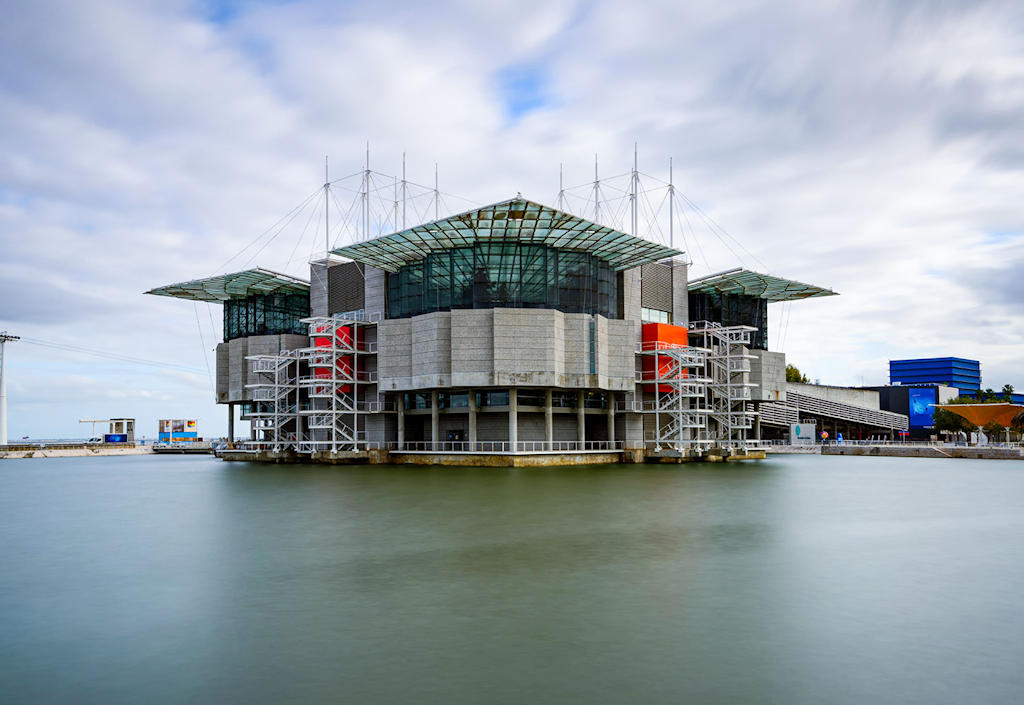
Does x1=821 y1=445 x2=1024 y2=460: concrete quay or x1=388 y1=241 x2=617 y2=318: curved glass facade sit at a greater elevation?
x1=388 y1=241 x2=617 y2=318: curved glass facade

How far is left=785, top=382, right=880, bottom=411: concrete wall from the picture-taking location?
438ft

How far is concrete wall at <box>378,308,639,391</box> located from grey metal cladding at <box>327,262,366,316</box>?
13.5 m

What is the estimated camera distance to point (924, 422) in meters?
147

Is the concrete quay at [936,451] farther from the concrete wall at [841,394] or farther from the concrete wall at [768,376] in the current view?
the concrete wall at [841,394]

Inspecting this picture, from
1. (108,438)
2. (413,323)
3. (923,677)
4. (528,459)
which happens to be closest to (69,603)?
(923,677)

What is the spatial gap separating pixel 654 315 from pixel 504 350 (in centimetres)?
2942

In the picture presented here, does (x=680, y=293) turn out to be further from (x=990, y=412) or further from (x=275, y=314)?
(x=275, y=314)

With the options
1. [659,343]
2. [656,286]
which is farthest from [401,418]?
[656,286]

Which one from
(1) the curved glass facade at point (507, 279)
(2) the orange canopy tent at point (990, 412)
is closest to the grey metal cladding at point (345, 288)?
(1) the curved glass facade at point (507, 279)

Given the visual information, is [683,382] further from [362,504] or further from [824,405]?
[824,405]

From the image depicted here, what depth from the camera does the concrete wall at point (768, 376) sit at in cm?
10275

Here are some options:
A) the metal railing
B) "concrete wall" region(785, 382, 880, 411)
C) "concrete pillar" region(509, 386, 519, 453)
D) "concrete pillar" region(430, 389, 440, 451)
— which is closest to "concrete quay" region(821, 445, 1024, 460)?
"concrete wall" region(785, 382, 880, 411)

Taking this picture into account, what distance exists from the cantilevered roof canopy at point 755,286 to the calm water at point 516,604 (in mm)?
61687

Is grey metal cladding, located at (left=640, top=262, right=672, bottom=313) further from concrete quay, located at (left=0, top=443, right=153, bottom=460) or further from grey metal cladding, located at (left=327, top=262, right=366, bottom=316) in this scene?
concrete quay, located at (left=0, top=443, right=153, bottom=460)
